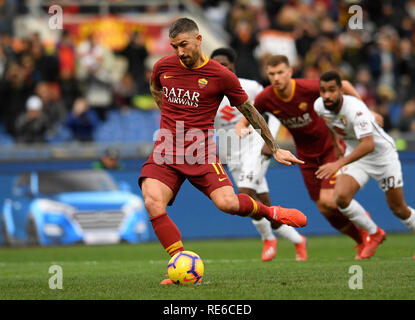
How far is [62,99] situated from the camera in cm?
1955

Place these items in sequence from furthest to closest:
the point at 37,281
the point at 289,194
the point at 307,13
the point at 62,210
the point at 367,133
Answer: the point at 307,13 < the point at 289,194 < the point at 62,210 < the point at 367,133 < the point at 37,281

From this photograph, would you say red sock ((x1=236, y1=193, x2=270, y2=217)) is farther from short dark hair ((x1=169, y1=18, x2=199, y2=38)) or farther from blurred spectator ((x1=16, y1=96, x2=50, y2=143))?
blurred spectator ((x1=16, y1=96, x2=50, y2=143))

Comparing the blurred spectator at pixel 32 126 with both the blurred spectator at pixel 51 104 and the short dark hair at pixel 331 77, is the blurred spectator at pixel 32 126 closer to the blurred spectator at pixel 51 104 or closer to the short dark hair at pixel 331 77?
the blurred spectator at pixel 51 104

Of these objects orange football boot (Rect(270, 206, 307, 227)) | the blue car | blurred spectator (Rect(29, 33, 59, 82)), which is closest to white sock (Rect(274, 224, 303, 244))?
orange football boot (Rect(270, 206, 307, 227))

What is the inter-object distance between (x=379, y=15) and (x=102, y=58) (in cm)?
777

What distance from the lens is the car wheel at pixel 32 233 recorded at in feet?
51.0

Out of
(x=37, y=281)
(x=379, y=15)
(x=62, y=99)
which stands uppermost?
(x=379, y=15)

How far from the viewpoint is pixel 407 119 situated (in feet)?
60.8

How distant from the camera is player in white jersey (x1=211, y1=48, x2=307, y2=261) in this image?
11.1 metres

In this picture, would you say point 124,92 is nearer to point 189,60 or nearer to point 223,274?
point 223,274
